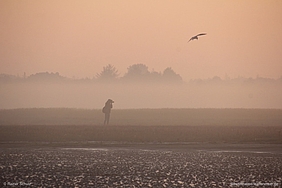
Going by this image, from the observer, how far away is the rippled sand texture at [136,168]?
72.7 ft

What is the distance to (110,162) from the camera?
27.8 m

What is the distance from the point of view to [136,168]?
25797 mm

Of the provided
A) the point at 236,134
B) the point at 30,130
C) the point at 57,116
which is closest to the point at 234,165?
the point at 236,134

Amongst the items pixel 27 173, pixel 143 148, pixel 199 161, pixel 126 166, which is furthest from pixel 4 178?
pixel 143 148

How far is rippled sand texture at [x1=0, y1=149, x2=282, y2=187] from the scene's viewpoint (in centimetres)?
2216

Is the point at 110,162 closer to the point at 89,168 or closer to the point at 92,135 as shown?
the point at 89,168

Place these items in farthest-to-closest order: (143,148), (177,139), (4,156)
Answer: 1. (177,139)
2. (143,148)
3. (4,156)

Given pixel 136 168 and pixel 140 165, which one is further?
pixel 140 165

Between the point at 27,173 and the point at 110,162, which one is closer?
the point at 27,173

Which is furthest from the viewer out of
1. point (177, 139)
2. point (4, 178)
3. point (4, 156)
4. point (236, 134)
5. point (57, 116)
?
point (57, 116)

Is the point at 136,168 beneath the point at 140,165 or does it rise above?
beneath

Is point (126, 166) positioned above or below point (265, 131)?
below

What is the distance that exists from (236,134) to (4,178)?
24947 mm

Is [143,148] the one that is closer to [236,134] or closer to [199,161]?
[199,161]
